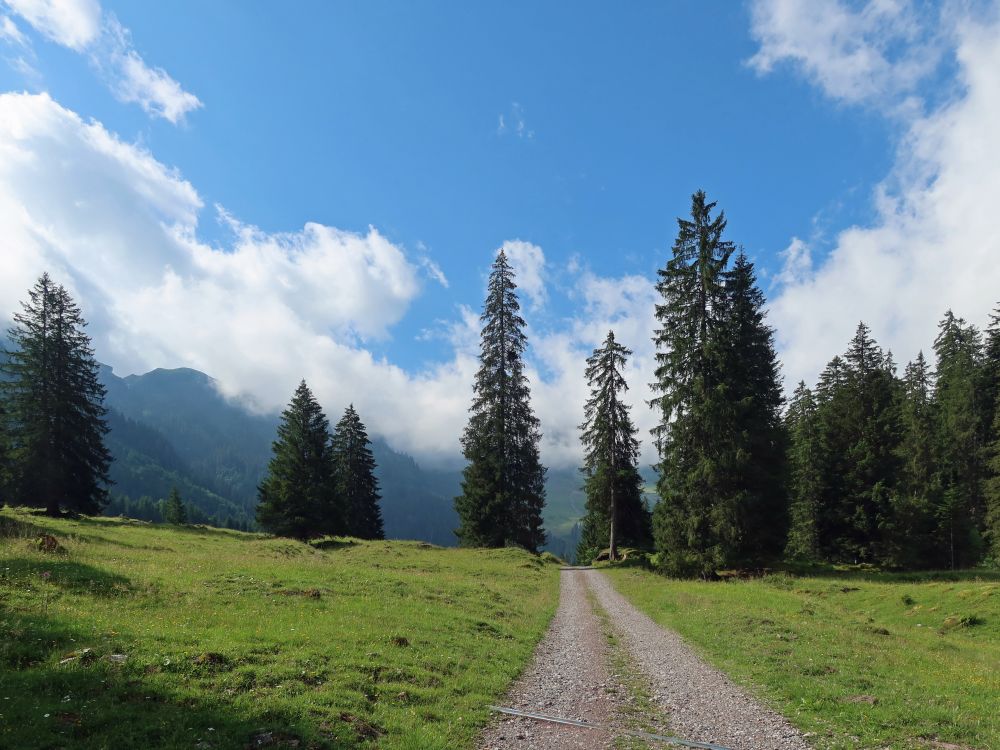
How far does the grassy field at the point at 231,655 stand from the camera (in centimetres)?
704

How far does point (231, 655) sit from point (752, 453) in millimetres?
29867

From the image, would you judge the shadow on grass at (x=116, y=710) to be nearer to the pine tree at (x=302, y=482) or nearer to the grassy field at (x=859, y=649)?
the grassy field at (x=859, y=649)

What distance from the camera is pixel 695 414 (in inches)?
1220

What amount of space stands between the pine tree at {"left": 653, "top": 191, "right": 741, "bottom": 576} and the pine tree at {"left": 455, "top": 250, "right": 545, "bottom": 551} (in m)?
15.2

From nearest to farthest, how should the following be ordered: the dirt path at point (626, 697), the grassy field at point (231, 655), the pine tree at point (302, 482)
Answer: the grassy field at point (231, 655)
the dirt path at point (626, 697)
the pine tree at point (302, 482)

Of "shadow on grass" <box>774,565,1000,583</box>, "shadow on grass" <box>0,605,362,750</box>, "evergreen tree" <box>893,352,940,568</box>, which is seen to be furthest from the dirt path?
"evergreen tree" <box>893,352,940,568</box>

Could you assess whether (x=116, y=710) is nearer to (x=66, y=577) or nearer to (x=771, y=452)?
(x=66, y=577)

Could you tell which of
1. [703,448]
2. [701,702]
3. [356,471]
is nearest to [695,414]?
[703,448]

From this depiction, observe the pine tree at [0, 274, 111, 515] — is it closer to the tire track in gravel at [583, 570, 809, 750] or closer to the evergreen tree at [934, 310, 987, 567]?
the tire track in gravel at [583, 570, 809, 750]

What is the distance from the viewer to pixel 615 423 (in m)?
44.4

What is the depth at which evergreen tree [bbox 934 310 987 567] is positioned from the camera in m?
40.5

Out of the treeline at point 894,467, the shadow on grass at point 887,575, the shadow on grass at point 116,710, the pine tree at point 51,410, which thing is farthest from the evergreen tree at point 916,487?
the pine tree at point 51,410

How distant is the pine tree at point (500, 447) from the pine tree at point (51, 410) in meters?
32.7

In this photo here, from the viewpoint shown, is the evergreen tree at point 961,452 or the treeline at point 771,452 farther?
the evergreen tree at point 961,452
